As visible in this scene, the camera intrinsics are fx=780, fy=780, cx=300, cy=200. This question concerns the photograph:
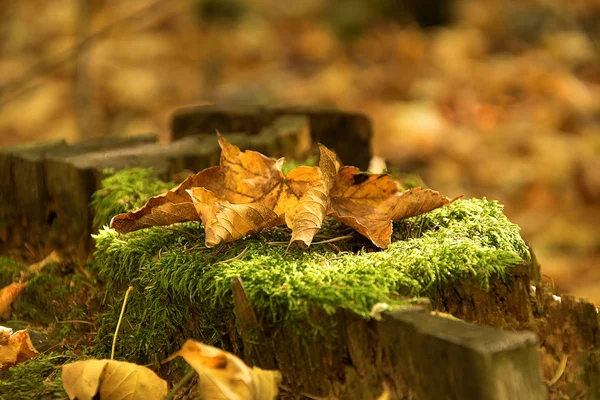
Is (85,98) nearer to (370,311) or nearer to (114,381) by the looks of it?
(114,381)

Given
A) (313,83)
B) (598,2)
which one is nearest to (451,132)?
(313,83)

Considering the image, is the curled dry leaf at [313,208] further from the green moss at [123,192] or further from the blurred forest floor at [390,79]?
the blurred forest floor at [390,79]

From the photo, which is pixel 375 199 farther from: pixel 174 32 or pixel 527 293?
pixel 174 32

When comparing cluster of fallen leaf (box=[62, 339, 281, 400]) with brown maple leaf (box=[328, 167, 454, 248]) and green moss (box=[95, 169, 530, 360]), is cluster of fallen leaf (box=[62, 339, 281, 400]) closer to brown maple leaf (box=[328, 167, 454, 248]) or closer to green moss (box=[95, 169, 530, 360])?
green moss (box=[95, 169, 530, 360])

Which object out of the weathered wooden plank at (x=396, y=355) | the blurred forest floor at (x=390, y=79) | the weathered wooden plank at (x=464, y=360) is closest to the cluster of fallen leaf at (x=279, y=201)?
the weathered wooden plank at (x=396, y=355)

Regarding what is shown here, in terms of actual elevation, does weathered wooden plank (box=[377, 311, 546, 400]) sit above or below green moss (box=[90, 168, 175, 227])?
below

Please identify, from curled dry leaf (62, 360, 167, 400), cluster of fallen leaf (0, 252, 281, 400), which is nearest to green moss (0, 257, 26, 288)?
cluster of fallen leaf (0, 252, 281, 400)
